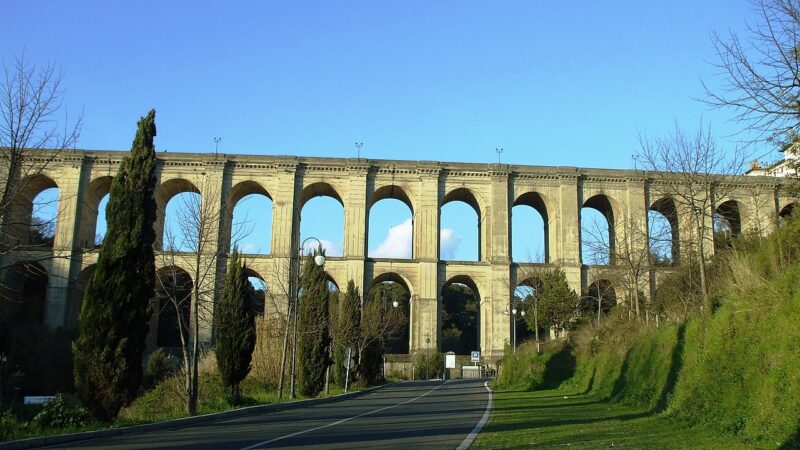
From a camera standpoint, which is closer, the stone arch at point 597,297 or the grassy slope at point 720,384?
the grassy slope at point 720,384

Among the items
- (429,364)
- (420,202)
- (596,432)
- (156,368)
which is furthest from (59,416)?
(420,202)

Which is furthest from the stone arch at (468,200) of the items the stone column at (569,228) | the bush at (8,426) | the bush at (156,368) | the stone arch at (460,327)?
the bush at (8,426)

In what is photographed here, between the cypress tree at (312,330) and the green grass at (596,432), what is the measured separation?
1275 cm

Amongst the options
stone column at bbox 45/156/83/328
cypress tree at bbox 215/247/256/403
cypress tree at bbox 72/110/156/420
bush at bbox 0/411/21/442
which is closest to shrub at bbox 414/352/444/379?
stone column at bbox 45/156/83/328

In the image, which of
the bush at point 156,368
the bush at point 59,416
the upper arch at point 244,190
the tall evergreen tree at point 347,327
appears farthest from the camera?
the upper arch at point 244,190

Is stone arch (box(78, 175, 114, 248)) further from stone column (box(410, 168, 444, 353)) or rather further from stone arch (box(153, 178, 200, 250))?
stone column (box(410, 168, 444, 353))

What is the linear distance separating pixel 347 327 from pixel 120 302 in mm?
21618

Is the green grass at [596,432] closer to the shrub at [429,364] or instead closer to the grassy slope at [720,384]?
the grassy slope at [720,384]

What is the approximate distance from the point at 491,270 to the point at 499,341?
5.80 m

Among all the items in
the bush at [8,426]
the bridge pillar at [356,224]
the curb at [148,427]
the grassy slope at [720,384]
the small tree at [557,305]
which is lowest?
the curb at [148,427]

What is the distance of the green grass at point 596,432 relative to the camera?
10.3m

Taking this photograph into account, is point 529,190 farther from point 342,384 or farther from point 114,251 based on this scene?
point 114,251

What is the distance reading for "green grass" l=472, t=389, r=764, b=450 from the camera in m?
10.3

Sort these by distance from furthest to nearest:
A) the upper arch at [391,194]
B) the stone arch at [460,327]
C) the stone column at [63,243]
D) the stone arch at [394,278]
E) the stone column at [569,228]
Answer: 1. the stone arch at [460,327]
2. the upper arch at [391,194]
3. the stone column at [569,228]
4. the stone arch at [394,278]
5. the stone column at [63,243]
